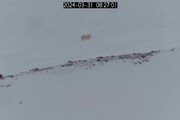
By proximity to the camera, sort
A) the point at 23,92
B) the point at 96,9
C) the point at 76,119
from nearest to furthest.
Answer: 1. the point at 76,119
2. the point at 23,92
3. the point at 96,9

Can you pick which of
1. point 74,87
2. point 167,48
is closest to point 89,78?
point 74,87

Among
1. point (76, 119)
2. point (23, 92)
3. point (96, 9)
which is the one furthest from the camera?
point (96, 9)

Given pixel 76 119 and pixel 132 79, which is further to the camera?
pixel 132 79

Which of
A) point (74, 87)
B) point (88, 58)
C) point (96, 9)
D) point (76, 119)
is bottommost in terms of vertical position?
point (76, 119)

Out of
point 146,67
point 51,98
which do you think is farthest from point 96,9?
point 51,98

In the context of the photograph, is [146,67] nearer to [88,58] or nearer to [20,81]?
[88,58]

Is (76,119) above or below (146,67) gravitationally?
below

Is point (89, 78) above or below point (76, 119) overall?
above

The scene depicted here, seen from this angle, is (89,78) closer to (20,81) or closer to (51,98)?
(51,98)

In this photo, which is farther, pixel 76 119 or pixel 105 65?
pixel 105 65
